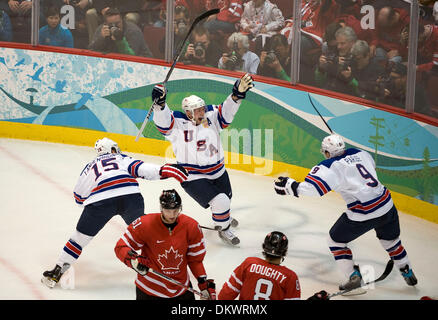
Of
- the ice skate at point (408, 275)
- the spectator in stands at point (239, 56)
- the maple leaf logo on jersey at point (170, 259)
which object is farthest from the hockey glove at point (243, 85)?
the maple leaf logo on jersey at point (170, 259)

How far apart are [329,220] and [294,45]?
73.7 inches

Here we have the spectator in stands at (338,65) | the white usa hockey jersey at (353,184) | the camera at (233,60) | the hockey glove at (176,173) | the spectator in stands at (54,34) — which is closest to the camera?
the hockey glove at (176,173)

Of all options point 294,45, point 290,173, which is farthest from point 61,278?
point 294,45

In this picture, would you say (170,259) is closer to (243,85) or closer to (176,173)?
(176,173)

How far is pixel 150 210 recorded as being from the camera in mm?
6316

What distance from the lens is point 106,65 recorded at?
803 cm

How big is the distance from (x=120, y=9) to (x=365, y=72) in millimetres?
2896

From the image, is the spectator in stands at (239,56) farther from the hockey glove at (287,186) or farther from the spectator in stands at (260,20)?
the hockey glove at (287,186)

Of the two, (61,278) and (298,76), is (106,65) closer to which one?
(298,76)

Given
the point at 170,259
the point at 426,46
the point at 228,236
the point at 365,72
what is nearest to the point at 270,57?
the point at 365,72

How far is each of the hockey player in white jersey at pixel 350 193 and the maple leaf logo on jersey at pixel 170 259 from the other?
4.11ft

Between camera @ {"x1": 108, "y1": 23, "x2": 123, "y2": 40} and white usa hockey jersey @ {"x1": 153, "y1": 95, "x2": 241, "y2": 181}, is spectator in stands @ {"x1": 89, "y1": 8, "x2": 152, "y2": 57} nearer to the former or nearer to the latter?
camera @ {"x1": 108, "y1": 23, "x2": 123, "y2": 40}

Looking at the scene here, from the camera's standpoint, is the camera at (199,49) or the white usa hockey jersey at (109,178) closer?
the white usa hockey jersey at (109,178)

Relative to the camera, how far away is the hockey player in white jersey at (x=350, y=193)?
452cm
